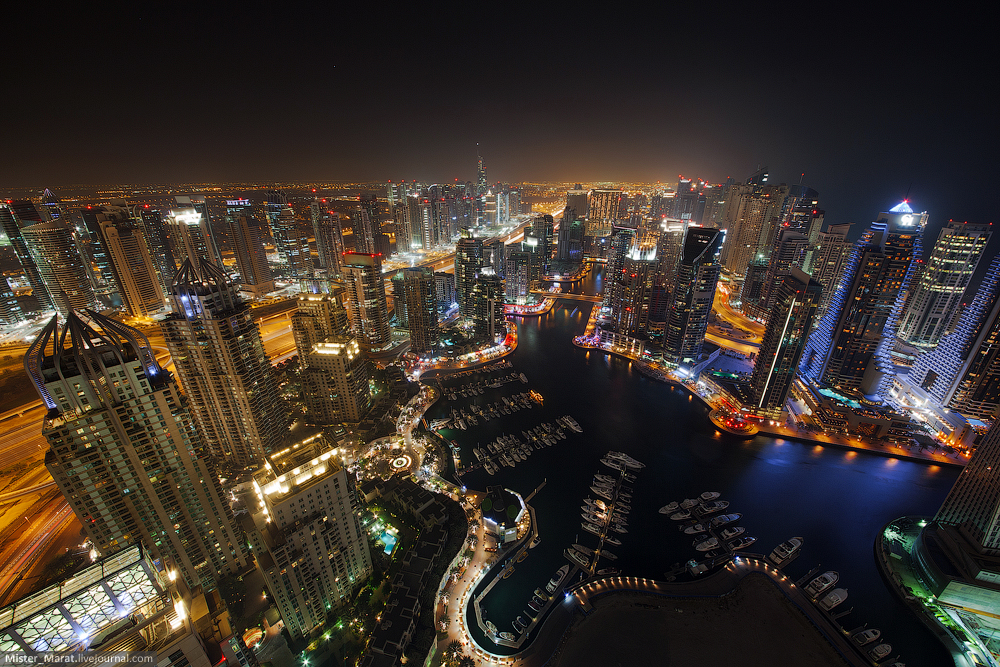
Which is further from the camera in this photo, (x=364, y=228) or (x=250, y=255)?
(x=364, y=228)

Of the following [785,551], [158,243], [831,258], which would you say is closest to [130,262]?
[158,243]

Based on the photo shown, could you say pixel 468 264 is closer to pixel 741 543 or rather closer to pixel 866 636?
pixel 741 543

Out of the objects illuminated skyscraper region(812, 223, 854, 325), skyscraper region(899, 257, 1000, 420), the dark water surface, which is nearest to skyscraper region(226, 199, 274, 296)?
the dark water surface

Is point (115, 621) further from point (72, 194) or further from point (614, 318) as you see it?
point (72, 194)

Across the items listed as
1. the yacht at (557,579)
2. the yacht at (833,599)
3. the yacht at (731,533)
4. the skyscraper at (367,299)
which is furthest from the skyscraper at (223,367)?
the yacht at (833,599)

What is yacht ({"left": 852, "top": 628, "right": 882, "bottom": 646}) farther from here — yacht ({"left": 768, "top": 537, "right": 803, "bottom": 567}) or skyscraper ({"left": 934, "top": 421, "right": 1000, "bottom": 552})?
skyscraper ({"left": 934, "top": 421, "right": 1000, "bottom": 552})
